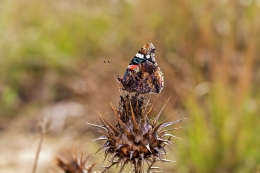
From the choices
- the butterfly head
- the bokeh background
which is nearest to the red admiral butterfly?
the butterfly head

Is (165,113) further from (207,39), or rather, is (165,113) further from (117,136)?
(117,136)

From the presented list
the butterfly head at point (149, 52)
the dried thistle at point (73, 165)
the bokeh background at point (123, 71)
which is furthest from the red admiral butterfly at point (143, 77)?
the bokeh background at point (123, 71)

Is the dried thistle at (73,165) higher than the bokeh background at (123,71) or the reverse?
the reverse

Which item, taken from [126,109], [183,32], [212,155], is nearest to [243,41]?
[183,32]

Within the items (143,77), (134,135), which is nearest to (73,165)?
(134,135)

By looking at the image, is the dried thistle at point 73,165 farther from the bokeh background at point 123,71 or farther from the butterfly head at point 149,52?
the bokeh background at point 123,71

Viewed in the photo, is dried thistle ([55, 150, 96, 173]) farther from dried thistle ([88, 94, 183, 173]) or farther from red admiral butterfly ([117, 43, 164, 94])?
red admiral butterfly ([117, 43, 164, 94])
